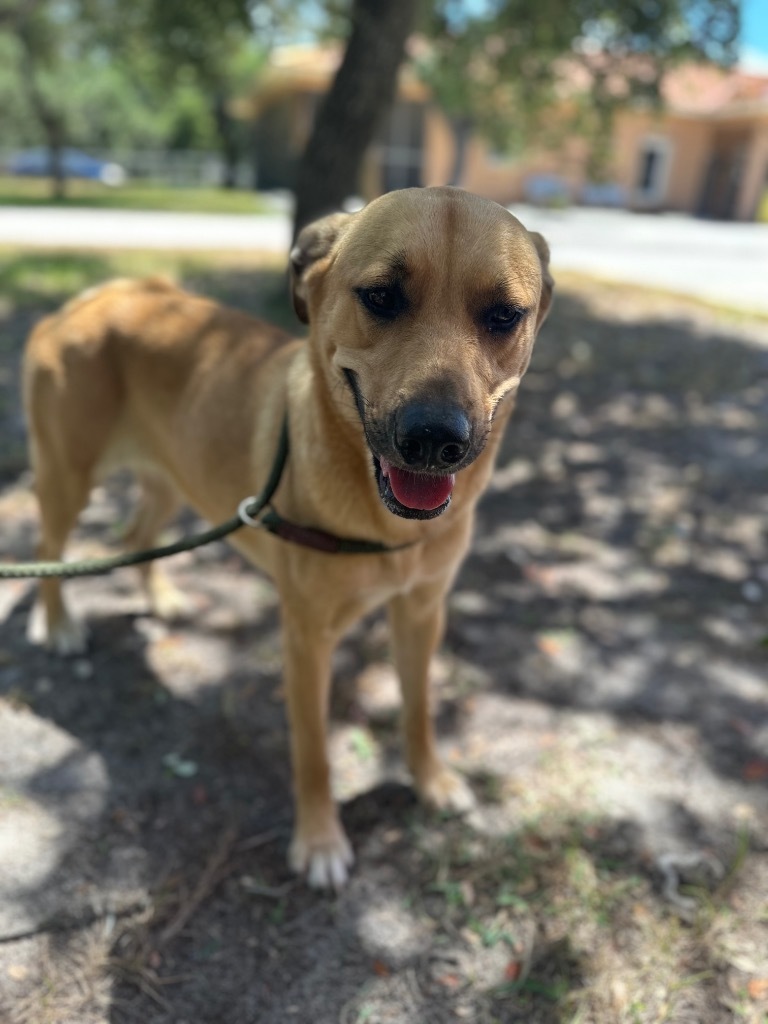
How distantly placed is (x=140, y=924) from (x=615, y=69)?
11.1m

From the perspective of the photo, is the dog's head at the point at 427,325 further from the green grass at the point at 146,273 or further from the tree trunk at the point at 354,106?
the green grass at the point at 146,273

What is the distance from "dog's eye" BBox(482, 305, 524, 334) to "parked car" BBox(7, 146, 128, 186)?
46.5 metres

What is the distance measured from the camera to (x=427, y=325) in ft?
6.01

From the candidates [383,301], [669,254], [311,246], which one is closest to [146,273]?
[311,246]

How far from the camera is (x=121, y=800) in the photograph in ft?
8.97

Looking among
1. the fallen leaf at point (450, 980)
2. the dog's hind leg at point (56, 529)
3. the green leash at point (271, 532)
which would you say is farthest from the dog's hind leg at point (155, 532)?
the fallen leaf at point (450, 980)

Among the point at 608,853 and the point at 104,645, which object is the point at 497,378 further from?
the point at 104,645

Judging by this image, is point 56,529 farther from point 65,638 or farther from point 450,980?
point 450,980

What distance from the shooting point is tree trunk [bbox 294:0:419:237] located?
21.5 ft

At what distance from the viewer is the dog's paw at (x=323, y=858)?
2.48 m

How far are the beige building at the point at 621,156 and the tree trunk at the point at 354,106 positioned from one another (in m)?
24.4

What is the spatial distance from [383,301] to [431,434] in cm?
45

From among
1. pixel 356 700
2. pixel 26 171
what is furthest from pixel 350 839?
pixel 26 171

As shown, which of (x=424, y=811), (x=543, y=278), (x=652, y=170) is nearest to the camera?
(x=543, y=278)
